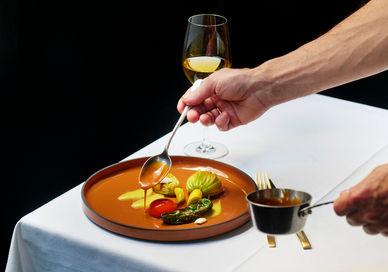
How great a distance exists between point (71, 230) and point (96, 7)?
1.79 m

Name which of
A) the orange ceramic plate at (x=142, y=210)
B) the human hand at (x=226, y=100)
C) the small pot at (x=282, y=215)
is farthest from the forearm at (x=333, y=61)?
the small pot at (x=282, y=215)

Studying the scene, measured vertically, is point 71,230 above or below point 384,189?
below

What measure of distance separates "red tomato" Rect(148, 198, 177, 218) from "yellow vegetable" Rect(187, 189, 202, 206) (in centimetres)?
4

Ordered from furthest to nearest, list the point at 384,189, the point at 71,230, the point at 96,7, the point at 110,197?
the point at 96,7, the point at 110,197, the point at 71,230, the point at 384,189

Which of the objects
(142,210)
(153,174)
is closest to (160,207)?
(142,210)

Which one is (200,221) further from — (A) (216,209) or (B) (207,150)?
(B) (207,150)

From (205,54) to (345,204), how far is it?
78 centimetres

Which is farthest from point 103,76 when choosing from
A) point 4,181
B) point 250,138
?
point 250,138

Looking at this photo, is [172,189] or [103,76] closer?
[172,189]

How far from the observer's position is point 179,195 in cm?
162

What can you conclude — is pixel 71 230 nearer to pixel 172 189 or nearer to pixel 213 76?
pixel 172 189

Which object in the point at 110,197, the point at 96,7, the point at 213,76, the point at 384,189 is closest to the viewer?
the point at 384,189

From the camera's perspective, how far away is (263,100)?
6.44ft

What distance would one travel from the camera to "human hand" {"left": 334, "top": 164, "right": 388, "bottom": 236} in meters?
1.27
